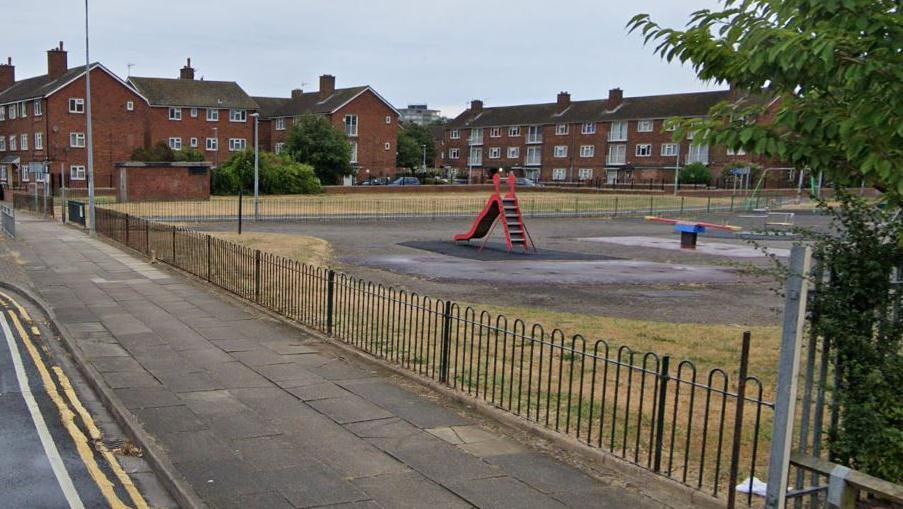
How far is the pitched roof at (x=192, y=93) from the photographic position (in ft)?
234

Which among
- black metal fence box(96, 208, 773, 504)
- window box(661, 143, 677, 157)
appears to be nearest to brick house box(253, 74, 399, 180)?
window box(661, 143, 677, 157)

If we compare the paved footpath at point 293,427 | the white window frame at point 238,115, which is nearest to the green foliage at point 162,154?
the white window frame at point 238,115

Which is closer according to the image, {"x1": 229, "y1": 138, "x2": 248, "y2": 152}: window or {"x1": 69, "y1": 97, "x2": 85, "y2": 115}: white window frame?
{"x1": 69, "y1": 97, "x2": 85, "y2": 115}: white window frame

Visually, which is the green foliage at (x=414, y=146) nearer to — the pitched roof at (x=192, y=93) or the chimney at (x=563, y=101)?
the chimney at (x=563, y=101)

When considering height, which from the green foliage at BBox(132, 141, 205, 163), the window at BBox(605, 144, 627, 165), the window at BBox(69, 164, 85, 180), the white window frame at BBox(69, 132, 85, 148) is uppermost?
the window at BBox(605, 144, 627, 165)

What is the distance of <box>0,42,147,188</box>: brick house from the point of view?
6191cm

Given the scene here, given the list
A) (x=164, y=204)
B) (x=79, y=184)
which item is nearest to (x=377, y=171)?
(x=79, y=184)

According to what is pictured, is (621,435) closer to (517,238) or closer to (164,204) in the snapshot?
(517,238)

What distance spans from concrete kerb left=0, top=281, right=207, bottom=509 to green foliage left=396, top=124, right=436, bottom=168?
89.0 meters

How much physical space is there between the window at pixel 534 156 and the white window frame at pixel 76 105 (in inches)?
1938

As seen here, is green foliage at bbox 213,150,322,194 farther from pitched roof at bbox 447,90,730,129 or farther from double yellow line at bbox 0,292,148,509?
double yellow line at bbox 0,292,148,509

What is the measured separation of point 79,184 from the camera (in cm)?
6212

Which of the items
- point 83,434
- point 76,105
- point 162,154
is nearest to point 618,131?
point 162,154

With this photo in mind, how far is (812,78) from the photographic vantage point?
4.69 m
